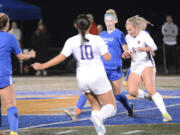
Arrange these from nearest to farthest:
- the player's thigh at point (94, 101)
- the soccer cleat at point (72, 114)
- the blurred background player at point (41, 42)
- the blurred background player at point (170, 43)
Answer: the player's thigh at point (94, 101), the soccer cleat at point (72, 114), the blurred background player at point (170, 43), the blurred background player at point (41, 42)

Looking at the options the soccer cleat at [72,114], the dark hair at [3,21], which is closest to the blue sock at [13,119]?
the dark hair at [3,21]

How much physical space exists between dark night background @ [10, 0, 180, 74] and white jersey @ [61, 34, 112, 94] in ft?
73.5

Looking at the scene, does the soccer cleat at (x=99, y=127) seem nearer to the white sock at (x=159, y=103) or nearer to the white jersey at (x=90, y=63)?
the white jersey at (x=90, y=63)

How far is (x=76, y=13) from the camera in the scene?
3250 centimetres

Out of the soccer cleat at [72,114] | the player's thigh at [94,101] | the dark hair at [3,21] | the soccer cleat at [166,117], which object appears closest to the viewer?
the player's thigh at [94,101]

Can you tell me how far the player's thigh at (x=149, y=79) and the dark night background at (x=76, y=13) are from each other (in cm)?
1945

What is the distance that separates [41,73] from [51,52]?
1033 mm

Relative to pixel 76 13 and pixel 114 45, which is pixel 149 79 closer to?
pixel 114 45

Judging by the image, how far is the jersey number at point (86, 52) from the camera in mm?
8523

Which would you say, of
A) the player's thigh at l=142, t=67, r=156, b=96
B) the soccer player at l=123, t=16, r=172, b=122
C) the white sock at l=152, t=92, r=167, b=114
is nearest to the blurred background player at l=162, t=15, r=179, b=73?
the soccer player at l=123, t=16, r=172, b=122

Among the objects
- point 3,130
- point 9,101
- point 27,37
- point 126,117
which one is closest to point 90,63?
point 9,101

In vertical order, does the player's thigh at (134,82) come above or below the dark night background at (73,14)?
below

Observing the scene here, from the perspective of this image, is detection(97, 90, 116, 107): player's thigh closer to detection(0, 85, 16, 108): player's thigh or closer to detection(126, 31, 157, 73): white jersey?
detection(0, 85, 16, 108): player's thigh

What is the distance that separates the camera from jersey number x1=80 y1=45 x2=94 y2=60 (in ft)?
28.0
